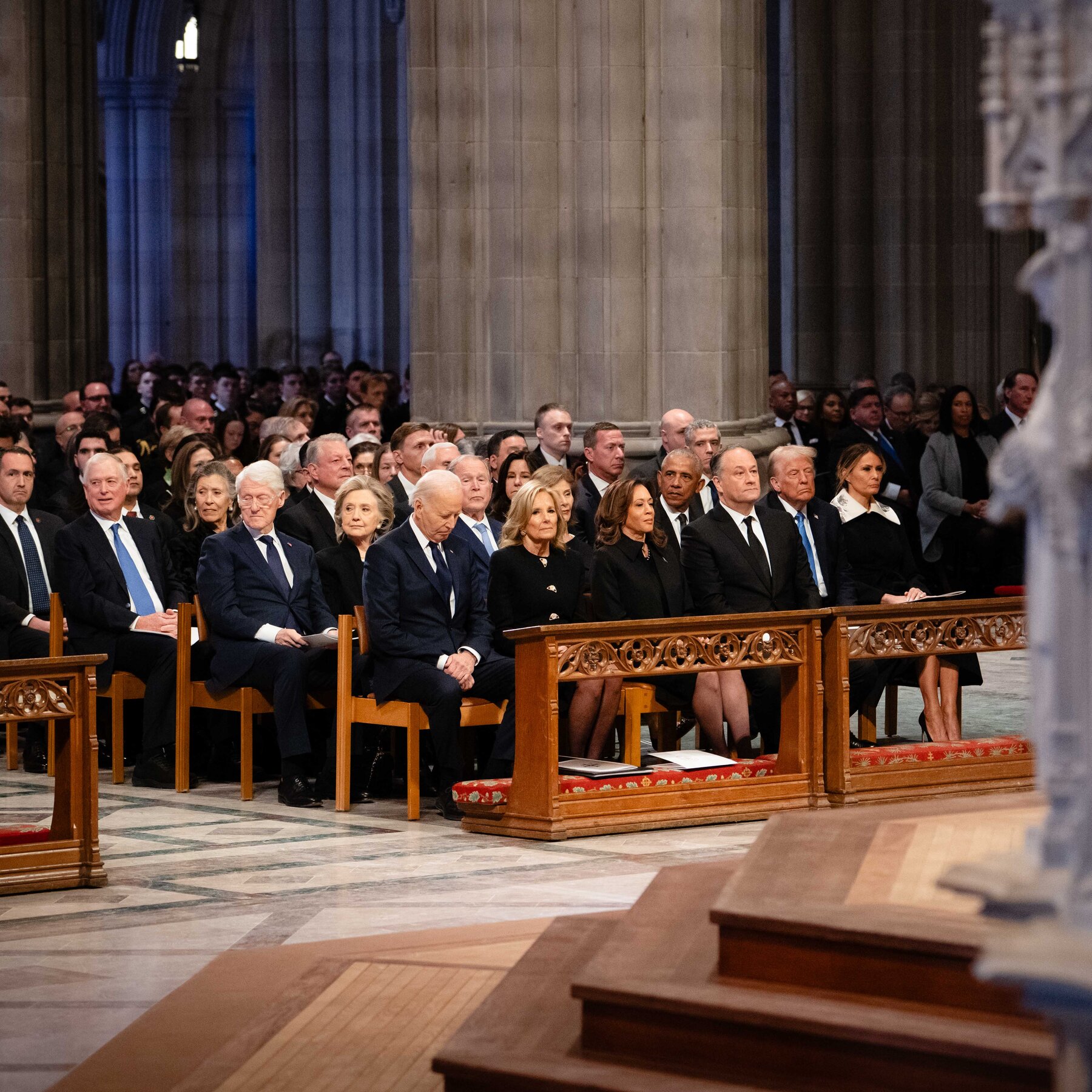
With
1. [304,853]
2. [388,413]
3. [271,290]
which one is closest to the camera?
[304,853]

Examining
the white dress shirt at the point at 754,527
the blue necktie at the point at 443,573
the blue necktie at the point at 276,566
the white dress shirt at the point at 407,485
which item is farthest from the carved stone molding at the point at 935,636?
the white dress shirt at the point at 407,485

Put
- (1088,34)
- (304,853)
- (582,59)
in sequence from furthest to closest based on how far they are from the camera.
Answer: (582,59), (304,853), (1088,34)

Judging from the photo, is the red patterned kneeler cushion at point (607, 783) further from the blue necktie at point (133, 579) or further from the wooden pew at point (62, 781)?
the blue necktie at point (133, 579)

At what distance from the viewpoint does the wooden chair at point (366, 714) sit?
372 inches

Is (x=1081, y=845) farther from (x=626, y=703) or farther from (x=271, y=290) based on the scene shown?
(x=271, y=290)

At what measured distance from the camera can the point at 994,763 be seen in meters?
9.74

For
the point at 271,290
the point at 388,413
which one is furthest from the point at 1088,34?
the point at 271,290

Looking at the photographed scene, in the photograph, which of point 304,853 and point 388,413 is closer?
point 304,853

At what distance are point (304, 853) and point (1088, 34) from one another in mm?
5909

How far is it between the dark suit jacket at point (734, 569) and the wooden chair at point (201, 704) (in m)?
1.77

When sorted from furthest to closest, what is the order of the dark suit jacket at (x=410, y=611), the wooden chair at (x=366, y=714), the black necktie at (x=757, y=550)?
1. the black necktie at (x=757, y=550)
2. the dark suit jacket at (x=410, y=611)
3. the wooden chair at (x=366, y=714)

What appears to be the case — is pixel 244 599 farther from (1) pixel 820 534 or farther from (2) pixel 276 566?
(1) pixel 820 534

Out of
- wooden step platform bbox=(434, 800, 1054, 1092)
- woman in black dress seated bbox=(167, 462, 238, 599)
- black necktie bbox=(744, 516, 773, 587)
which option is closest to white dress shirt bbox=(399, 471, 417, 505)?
woman in black dress seated bbox=(167, 462, 238, 599)

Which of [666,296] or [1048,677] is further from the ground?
[666,296]
